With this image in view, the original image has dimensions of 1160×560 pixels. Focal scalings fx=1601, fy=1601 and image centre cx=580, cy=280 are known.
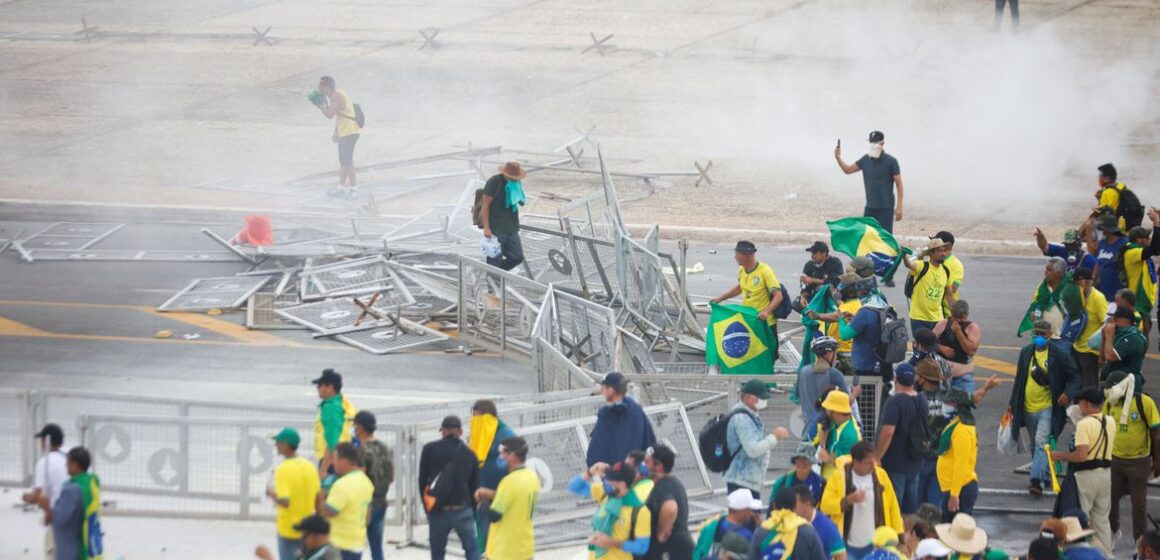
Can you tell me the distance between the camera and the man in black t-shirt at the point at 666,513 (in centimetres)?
886

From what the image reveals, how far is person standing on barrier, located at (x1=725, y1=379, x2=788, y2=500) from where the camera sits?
10.1 m

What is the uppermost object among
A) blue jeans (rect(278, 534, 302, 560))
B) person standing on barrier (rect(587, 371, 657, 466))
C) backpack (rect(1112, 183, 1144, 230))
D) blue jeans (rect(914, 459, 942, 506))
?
backpack (rect(1112, 183, 1144, 230))

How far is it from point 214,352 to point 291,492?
7.03 metres

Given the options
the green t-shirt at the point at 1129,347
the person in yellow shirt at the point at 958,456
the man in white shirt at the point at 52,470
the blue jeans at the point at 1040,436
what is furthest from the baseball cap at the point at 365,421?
the green t-shirt at the point at 1129,347

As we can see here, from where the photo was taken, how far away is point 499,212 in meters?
16.4

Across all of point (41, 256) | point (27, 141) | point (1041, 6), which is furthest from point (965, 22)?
point (41, 256)

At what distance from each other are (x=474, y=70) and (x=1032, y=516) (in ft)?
69.6

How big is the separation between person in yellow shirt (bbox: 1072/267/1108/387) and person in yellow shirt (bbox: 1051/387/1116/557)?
8.11ft

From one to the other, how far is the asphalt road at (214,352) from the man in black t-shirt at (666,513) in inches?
157

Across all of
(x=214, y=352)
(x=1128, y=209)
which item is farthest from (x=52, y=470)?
(x=1128, y=209)

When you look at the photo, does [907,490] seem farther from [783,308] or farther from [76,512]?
[76,512]

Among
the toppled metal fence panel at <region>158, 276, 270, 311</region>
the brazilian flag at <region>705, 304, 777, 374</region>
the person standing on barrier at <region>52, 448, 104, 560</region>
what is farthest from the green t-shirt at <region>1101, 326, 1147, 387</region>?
the toppled metal fence panel at <region>158, 276, 270, 311</region>

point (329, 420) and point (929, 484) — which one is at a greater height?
point (329, 420)

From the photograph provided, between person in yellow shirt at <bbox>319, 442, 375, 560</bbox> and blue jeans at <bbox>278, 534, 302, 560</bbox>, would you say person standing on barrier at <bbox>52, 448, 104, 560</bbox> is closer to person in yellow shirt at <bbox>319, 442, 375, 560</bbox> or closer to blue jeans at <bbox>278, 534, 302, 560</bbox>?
blue jeans at <bbox>278, 534, 302, 560</bbox>
